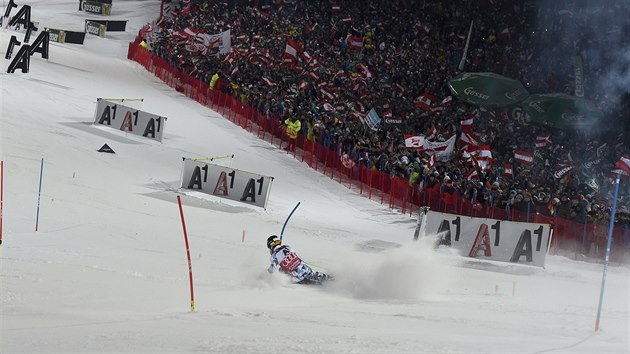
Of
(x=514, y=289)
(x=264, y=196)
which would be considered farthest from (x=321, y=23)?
(x=514, y=289)

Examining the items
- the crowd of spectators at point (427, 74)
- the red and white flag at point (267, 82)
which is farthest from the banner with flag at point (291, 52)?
the red and white flag at point (267, 82)

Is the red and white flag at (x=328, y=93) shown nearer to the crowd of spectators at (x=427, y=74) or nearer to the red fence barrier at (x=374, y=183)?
the crowd of spectators at (x=427, y=74)

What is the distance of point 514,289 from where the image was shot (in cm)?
1869

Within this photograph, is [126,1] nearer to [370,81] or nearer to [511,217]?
[370,81]

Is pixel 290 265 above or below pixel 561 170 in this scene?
below

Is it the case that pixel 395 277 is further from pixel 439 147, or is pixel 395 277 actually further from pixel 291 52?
pixel 291 52

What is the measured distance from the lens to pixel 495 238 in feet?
72.4

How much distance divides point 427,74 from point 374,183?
509 inches

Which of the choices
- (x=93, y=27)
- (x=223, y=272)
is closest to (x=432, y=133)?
(x=223, y=272)

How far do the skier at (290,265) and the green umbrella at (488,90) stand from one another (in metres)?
22.6

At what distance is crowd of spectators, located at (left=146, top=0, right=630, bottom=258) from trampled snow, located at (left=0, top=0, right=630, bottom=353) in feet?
6.98

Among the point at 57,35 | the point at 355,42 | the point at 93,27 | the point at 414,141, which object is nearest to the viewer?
the point at 414,141

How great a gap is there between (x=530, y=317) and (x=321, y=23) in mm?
34167

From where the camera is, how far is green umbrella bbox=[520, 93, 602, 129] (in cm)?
3616
